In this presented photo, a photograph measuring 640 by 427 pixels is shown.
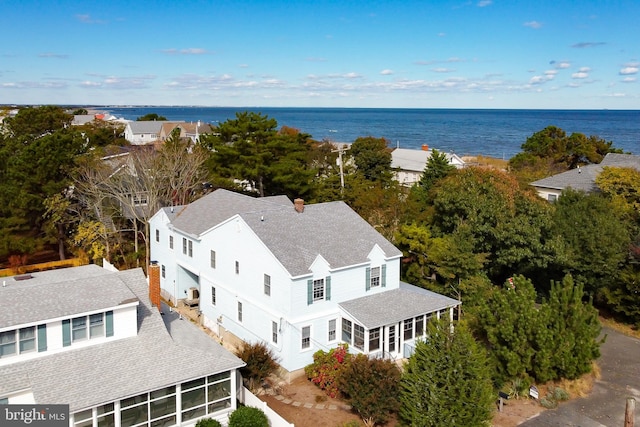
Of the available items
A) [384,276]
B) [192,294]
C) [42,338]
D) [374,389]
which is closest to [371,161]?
[192,294]

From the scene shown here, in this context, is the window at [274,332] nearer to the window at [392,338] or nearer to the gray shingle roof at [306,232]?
the gray shingle roof at [306,232]

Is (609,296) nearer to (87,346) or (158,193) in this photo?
(87,346)

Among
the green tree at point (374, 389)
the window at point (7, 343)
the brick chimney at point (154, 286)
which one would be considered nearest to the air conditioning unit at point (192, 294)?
the brick chimney at point (154, 286)

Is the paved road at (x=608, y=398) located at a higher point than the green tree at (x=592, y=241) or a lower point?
lower

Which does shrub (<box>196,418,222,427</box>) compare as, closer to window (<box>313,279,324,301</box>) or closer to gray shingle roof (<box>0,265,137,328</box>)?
gray shingle roof (<box>0,265,137,328</box>)

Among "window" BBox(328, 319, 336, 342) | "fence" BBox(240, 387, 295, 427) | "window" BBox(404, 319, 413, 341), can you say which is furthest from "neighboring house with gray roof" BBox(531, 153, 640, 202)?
"fence" BBox(240, 387, 295, 427)

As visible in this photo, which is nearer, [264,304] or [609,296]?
[264,304]

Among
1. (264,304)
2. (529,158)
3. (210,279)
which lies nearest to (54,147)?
(210,279)
